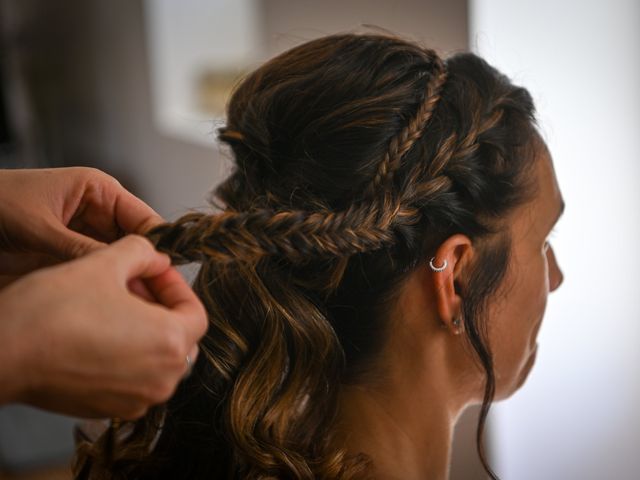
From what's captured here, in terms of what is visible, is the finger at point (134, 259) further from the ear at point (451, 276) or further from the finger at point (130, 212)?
the ear at point (451, 276)

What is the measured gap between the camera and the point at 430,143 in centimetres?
82

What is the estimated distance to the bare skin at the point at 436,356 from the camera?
34.7 inches

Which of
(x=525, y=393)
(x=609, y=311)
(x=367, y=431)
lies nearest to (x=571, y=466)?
(x=525, y=393)

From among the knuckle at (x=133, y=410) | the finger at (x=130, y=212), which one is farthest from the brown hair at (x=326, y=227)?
the knuckle at (x=133, y=410)

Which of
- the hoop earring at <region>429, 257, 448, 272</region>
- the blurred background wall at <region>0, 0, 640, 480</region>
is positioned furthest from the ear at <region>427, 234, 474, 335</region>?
the blurred background wall at <region>0, 0, 640, 480</region>

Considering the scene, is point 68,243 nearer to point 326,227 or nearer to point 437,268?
point 326,227

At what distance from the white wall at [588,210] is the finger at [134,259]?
705 mm

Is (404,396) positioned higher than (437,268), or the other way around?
(437,268)

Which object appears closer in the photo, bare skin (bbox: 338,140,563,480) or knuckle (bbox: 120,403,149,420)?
knuckle (bbox: 120,403,149,420)

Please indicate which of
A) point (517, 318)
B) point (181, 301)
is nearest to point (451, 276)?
point (517, 318)

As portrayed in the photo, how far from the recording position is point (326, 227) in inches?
30.5

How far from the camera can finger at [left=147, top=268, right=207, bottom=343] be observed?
60 centimetres

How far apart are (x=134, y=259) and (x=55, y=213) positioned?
0.89 feet

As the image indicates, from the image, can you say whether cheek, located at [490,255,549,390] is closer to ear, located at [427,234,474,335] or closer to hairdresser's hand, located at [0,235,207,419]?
ear, located at [427,234,474,335]
